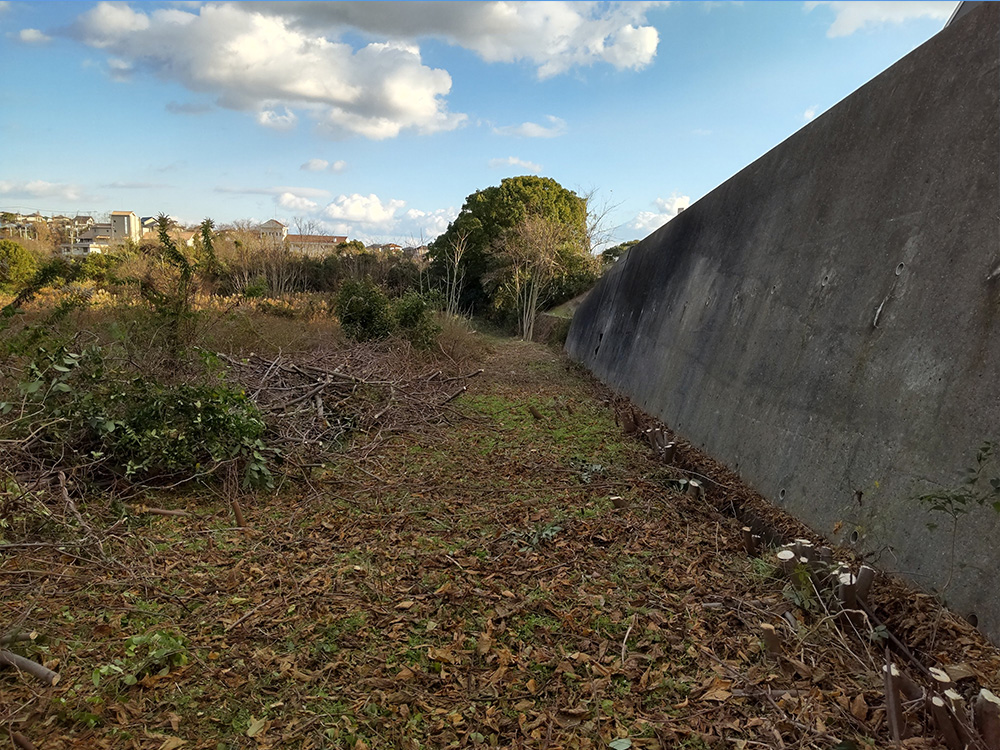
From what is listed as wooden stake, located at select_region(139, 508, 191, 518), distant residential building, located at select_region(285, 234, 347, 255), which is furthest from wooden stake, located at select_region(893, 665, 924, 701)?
distant residential building, located at select_region(285, 234, 347, 255)

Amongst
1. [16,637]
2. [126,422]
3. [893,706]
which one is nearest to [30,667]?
[16,637]

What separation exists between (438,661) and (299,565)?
4.21ft

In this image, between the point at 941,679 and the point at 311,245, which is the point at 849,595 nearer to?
the point at 941,679

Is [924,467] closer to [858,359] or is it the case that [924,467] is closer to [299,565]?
[858,359]

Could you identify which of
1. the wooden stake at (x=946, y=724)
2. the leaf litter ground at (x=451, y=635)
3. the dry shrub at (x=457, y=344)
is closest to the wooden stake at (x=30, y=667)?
the leaf litter ground at (x=451, y=635)

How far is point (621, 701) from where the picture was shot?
227 centimetres

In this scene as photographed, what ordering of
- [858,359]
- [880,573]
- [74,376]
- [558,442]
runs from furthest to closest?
[558,442], [74,376], [858,359], [880,573]

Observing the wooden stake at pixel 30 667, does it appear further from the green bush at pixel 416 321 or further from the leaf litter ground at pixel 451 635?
Answer: the green bush at pixel 416 321

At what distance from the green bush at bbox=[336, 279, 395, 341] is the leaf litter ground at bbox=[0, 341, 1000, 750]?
6.76 meters

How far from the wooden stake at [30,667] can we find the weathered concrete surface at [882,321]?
3.59m

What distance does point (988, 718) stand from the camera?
1.79 meters

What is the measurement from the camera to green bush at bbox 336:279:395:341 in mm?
10961

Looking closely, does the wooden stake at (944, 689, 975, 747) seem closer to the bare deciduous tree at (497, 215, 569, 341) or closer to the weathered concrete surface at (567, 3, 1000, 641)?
the weathered concrete surface at (567, 3, 1000, 641)

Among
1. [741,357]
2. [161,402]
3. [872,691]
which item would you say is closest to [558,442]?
[741,357]
